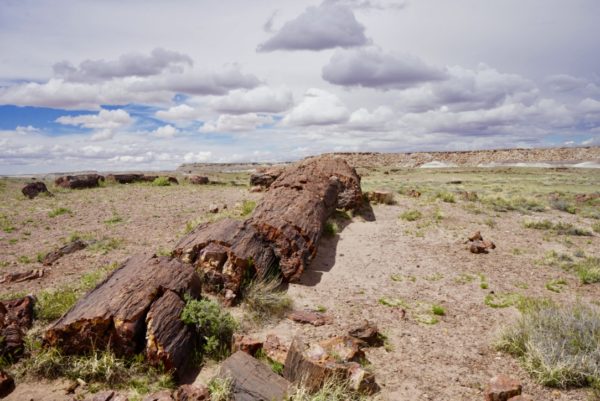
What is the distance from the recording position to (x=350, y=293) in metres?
10.0

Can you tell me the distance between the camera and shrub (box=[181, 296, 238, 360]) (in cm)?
699

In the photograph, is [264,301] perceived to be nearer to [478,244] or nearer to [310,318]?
[310,318]

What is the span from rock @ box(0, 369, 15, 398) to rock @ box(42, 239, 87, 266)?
6.08 m

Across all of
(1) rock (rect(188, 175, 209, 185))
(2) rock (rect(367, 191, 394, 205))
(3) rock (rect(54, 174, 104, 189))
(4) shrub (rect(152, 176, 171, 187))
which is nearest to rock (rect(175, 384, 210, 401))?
(2) rock (rect(367, 191, 394, 205))

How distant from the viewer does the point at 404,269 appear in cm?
1176

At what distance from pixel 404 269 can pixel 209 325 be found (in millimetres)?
6629

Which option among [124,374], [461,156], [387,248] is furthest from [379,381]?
[461,156]

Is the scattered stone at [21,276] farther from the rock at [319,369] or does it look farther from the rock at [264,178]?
the rock at [264,178]

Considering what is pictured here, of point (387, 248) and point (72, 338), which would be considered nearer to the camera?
point (72, 338)

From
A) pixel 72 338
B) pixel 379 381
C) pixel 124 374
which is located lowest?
pixel 379 381

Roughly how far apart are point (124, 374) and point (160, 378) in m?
0.59

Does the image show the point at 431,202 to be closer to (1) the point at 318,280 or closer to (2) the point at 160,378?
(1) the point at 318,280

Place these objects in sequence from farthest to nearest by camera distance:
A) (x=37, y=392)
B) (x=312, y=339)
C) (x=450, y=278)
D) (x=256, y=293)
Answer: (x=450, y=278) < (x=256, y=293) < (x=312, y=339) < (x=37, y=392)

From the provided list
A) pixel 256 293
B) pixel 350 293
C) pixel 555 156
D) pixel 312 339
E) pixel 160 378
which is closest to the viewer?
pixel 160 378
